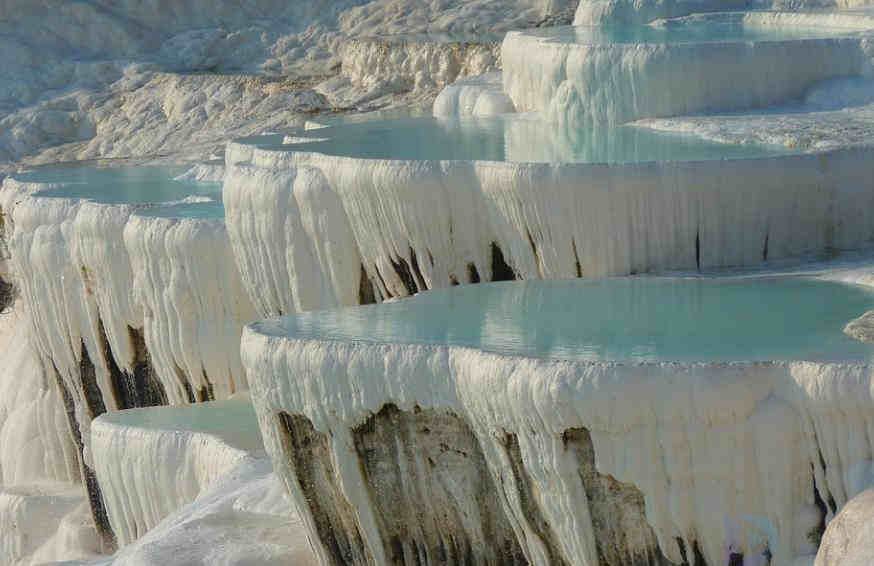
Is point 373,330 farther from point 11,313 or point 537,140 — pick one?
point 11,313

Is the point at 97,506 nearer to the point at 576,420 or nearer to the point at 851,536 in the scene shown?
the point at 576,420

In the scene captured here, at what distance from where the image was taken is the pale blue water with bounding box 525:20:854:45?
11164mm

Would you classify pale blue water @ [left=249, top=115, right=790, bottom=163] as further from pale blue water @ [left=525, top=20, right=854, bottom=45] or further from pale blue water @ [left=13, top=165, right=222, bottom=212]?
pale blue water @ [left=525, top=20, right=854, bottom=45]

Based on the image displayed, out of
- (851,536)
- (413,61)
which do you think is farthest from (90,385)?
(413,61)

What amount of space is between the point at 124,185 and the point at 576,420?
593 cm

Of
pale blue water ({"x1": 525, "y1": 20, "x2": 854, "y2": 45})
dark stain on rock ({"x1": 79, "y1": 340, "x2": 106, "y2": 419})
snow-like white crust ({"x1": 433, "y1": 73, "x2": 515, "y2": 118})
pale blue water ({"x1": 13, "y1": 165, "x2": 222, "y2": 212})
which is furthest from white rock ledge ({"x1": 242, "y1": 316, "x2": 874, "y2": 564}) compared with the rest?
pale blue water ({"x1": 525, "y1": 20, "x2": 854, "y2": 45})

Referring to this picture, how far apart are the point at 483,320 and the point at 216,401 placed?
280cm

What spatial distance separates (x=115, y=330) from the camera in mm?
9586

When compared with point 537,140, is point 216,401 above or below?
below

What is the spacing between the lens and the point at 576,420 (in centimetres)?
575

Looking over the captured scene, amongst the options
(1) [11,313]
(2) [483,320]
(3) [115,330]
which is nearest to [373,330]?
(2) [483,320]

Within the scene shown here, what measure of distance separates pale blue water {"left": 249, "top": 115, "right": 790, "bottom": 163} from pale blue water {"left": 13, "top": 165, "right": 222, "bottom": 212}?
27.7 inches

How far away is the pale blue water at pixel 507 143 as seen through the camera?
26.6 ft

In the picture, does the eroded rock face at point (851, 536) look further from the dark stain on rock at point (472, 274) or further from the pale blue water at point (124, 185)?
the pale blue water at point (124, 185)
